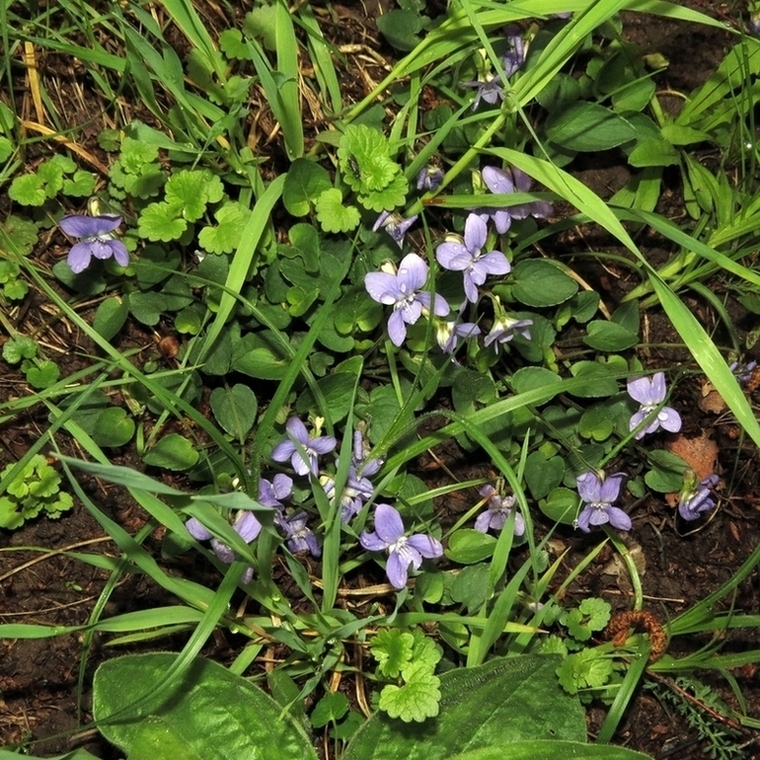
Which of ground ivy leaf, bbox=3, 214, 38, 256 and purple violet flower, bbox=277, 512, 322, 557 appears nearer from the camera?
purple violet flower, bbox=277, 512, 322, 557

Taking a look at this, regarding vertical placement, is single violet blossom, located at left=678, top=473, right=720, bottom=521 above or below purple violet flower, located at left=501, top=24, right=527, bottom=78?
below

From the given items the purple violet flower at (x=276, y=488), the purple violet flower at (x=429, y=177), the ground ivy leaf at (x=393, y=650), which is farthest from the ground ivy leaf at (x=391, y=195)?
the ground ivy leaf at (x=393, y=650)

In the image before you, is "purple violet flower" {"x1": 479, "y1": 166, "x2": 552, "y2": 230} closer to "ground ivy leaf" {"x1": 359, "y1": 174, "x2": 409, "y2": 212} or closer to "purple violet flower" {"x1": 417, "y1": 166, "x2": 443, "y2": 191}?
"purple violet flower" {"x1": 417, "y1": 166, "x2": 443, "y2": 191}

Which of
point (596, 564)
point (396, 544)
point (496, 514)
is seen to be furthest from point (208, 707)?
point (596, 564)

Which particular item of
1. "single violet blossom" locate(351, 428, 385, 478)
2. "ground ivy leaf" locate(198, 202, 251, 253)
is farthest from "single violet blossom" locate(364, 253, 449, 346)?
"ground ivy leaf" locate(198, 202, 251, 253)

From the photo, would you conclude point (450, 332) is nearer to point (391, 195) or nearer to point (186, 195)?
point (391, 195)

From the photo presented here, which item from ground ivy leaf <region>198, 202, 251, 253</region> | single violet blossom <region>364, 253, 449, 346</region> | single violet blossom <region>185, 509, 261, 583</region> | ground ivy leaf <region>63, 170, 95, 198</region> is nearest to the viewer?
single violet blossom <region>185, 509, 261, 583</region>

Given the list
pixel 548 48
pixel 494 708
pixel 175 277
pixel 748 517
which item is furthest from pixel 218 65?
pixel 748 517
